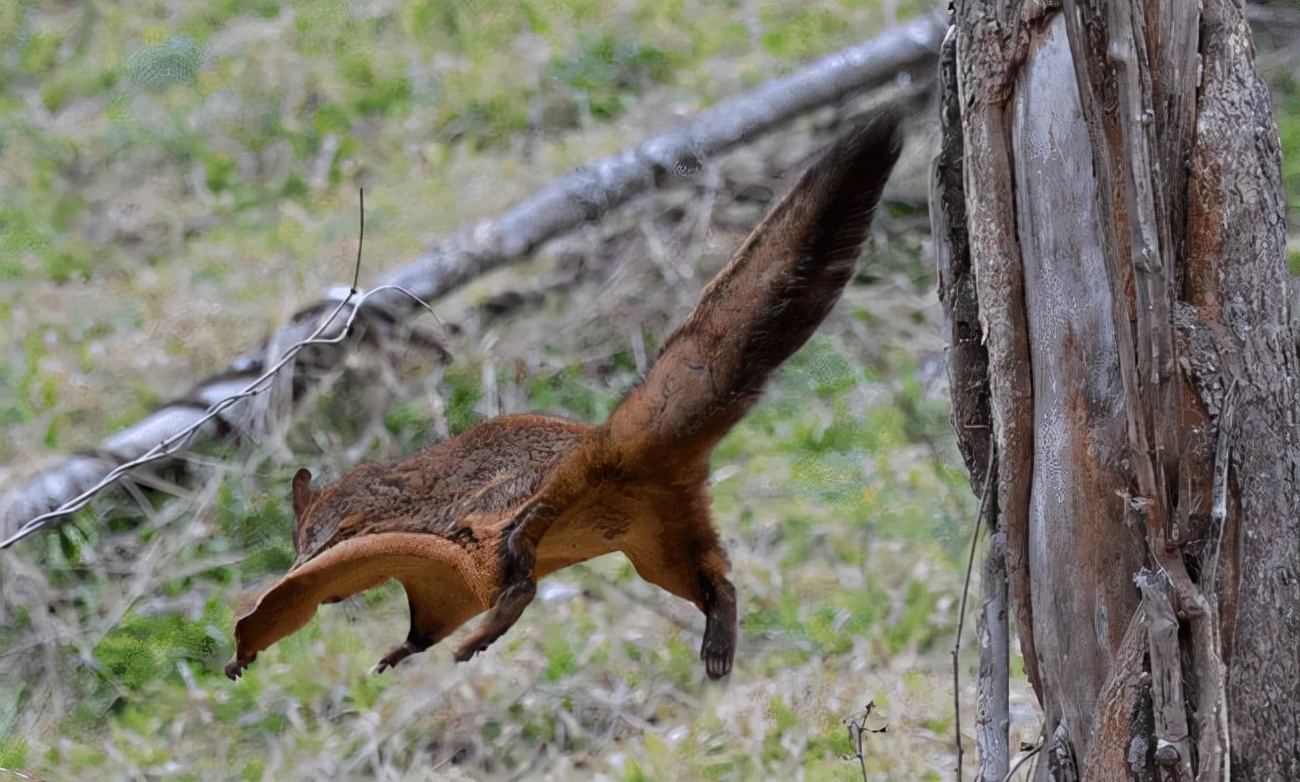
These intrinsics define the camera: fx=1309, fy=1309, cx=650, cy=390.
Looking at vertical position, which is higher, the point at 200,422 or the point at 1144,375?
the point at 1144,375

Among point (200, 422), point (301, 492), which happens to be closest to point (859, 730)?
point (301, 492)

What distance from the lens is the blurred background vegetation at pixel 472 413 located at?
206cm

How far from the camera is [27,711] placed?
2133mm

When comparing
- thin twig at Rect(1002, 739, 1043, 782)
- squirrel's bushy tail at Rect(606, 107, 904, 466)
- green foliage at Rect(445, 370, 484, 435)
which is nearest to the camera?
thin twig at Rect(1002, 739, 1043, 782)

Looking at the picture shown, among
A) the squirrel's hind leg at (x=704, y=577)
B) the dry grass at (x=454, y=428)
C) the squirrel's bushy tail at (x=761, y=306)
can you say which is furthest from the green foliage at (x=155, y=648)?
the squirrel's bushy tail at (x=761, y=306)

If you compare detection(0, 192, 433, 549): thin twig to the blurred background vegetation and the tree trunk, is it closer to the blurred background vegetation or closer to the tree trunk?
the blurred background vegetation

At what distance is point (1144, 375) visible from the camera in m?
0.77

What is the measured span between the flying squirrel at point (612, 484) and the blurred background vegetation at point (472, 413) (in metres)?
0.51

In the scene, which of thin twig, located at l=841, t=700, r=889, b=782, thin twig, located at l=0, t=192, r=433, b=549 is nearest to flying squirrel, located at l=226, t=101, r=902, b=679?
thin twig, located at l=841, t=700, r=889, b=782

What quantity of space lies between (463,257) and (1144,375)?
163 centimetres

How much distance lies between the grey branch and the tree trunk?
106 centimetres

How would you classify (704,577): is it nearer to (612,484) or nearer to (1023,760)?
(612,484)

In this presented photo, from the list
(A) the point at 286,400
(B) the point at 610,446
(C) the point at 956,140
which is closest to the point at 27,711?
(A) the point at 286,400

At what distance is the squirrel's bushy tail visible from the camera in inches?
41.4
